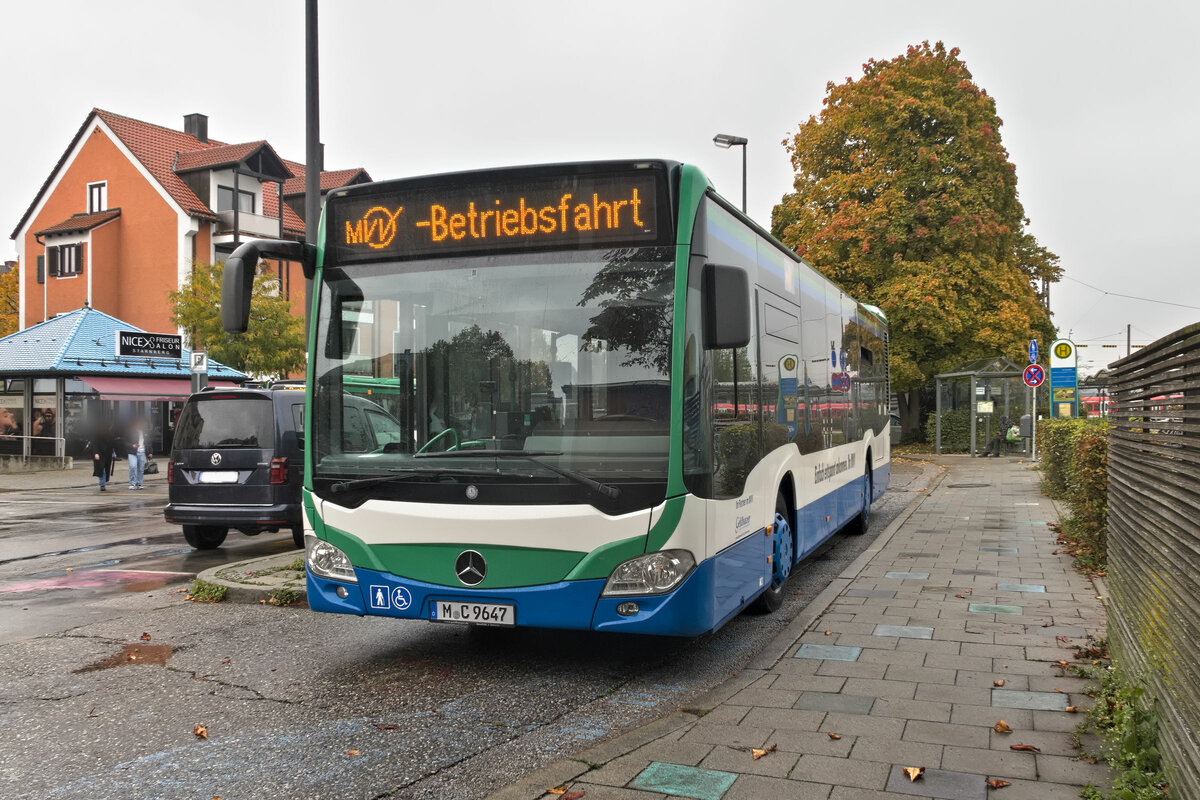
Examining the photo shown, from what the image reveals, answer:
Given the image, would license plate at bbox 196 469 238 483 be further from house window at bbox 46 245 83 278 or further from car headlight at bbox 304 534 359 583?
house window at bbox 46 245 83 278

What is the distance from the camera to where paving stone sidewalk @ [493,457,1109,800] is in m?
4.14

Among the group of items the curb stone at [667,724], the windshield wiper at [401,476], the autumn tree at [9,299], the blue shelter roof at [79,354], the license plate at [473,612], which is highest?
the autumn tree at [9,299]

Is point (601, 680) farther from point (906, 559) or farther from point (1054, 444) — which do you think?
point (1054, 444)

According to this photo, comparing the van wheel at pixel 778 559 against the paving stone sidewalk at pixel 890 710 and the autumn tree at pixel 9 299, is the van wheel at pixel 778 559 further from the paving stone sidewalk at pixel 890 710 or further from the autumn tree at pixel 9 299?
the autumn tree at pixel 9 299

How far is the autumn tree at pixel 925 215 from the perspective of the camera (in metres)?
32.5

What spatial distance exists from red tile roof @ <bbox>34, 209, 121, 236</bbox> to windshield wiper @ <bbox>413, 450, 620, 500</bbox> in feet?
135

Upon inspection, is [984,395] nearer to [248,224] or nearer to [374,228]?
[374,228]

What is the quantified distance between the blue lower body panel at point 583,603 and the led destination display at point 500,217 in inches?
74.0

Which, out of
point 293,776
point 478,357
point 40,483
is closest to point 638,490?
point 478,357

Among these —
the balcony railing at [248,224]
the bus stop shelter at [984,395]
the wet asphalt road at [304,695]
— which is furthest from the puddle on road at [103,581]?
the balcony railing at [248,224]

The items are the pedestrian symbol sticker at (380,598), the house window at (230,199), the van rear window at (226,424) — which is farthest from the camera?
the house window at (230,199)

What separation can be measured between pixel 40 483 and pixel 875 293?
24365mm

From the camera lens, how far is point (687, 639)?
7.10 m

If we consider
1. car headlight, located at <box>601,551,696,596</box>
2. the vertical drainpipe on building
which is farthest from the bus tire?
the vertical drainpipe on building
